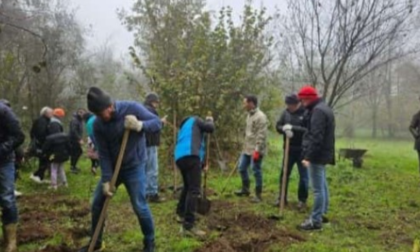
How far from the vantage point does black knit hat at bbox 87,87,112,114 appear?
459 cm

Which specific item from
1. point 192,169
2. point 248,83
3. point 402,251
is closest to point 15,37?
point 248,83

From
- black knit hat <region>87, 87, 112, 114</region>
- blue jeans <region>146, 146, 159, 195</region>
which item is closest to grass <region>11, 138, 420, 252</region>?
blue jeans <region>146, 146, 159, 195</region>

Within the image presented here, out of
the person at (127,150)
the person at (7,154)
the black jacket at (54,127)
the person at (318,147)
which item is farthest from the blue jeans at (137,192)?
the black jacket at (54,127)

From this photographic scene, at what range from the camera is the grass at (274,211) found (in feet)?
19.4

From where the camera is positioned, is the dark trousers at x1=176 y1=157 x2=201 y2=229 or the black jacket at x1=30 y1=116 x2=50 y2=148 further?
the black jacket at x1=30 y1=116 x2=50 y2=148

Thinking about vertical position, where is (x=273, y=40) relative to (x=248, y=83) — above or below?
above

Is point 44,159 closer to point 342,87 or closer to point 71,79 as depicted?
point 342,87

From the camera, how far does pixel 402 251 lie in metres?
5.79

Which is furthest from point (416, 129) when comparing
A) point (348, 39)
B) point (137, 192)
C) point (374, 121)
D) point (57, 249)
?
point (374, 121)

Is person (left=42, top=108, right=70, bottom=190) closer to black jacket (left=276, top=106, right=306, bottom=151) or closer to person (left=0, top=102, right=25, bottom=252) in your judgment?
person (left=0, top=102, right=25, bottom=252)

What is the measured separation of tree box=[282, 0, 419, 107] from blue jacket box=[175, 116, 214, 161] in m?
6.68

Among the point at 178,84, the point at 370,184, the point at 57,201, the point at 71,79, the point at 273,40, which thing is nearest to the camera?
the point at 57,201

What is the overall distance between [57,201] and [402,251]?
5.64 meters

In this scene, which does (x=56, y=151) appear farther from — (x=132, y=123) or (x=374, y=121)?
(x=374, y=121)
